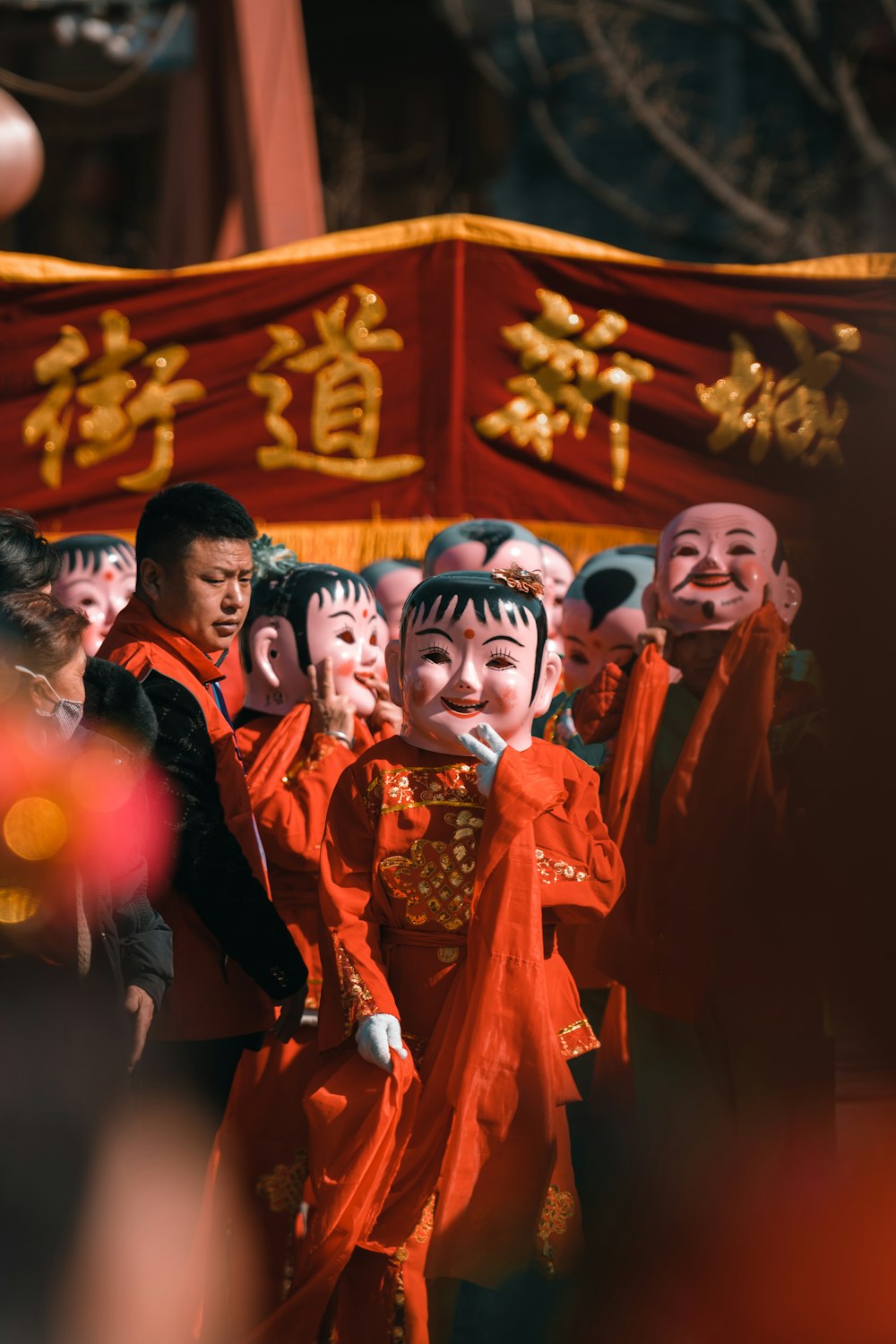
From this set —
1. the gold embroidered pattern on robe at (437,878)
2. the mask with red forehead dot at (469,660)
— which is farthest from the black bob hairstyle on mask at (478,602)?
the gold embroidered pattern on robe at (437,878)

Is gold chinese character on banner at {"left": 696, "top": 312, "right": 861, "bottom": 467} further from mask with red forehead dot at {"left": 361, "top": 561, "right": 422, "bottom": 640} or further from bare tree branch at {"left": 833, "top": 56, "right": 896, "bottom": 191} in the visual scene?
bare tree branch at {"left": 833, "top": 56, "right": 896, "bottom": 191}

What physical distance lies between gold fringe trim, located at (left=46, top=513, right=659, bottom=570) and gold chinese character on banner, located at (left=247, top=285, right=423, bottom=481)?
0.18m

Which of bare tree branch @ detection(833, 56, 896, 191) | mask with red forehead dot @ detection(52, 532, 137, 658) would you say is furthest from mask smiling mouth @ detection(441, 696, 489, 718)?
bare tree branch @ detection(833, 56, 896, 191)

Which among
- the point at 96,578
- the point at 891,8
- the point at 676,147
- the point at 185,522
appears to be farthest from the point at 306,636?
the point at 676,147

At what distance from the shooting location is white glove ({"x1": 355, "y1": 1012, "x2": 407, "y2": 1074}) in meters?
2.69

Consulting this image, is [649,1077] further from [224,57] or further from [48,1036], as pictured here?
[224,57]

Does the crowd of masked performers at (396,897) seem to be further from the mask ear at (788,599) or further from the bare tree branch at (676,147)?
the bare tree branch at (676,147)

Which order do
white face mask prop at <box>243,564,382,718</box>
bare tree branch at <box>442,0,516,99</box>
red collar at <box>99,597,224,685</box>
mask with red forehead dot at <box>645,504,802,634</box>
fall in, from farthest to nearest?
bare tree branch at <box>442,0,516,99</box> → mask with red forehead dot at <box>645,504,802,634</box> → white face mask prop at <box>243,564,382,718</box> → red collar at <box>99,597,224,685</box>

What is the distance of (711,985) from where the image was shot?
11.7ft

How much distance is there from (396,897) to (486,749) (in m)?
0.31

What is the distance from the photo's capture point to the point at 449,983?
9.34 ft

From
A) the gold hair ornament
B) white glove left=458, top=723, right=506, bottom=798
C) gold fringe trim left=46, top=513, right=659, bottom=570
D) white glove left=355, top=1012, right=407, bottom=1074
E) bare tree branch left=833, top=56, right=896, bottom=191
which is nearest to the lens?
white glove left=355, top=1012, right=407, bottom=1074

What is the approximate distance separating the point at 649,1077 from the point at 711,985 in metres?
0.27

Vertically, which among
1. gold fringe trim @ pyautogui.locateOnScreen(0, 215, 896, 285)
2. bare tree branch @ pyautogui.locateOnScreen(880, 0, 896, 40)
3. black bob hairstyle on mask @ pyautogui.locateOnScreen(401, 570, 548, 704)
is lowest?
black bob hairstyle on mask @ pyautogui.locateOnScreen(401, 570, 548, 704)
